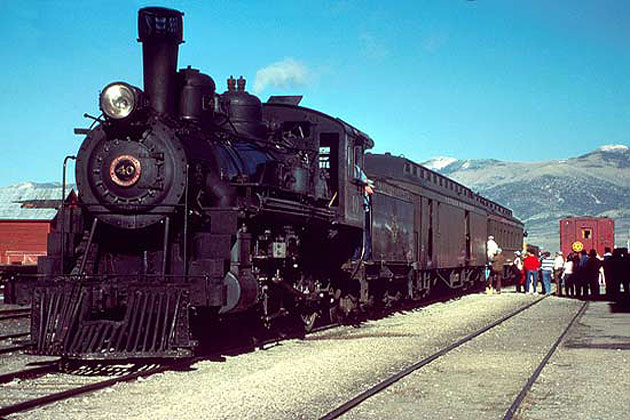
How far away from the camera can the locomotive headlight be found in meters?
10.0

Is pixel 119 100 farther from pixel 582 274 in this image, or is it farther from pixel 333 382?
pixel 582 274

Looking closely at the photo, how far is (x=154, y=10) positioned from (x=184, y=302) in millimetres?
3817

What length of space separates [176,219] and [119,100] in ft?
5.13

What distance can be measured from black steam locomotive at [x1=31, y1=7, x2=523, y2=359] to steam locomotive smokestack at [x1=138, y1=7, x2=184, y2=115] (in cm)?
1

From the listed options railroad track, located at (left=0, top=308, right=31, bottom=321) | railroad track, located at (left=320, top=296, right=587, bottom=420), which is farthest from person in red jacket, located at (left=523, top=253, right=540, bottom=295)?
railroad track, located at (left=0, top=308, right=31, bottom=321)

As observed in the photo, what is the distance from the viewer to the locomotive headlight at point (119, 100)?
32.8ft

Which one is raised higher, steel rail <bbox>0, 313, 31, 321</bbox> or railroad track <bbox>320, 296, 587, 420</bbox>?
steel rail <bbox>0, 313, 31, 321</bbox>

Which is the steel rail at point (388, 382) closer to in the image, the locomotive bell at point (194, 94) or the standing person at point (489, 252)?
the locomotive bell at point (194, 94)

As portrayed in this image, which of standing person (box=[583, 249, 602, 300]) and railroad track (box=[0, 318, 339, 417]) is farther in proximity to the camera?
standing person (box=[583, 249, 602, 300])

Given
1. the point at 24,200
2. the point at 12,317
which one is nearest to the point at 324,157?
the point at 12,317

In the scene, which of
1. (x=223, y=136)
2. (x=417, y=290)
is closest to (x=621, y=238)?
(x=417, y=290)

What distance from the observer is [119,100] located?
10070 millimetres

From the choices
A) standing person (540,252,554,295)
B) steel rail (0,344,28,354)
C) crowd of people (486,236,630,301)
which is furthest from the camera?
standing person (540,252,554,295)

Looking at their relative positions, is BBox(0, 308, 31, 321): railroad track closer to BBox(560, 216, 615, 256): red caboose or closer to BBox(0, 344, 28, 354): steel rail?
BBox(0, 344, 28, 354): steel rail
